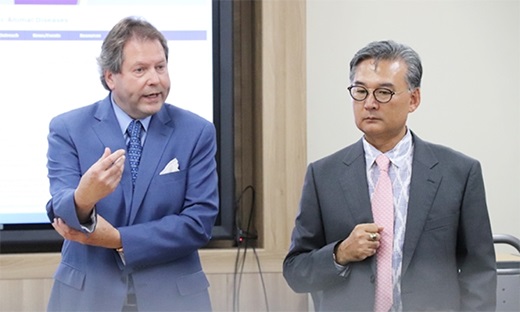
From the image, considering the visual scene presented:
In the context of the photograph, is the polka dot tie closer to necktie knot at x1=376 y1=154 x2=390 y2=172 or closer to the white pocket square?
the white pocket square

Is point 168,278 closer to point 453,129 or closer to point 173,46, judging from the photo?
point 173,46

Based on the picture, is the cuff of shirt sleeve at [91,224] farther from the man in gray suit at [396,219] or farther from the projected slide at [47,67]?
the projected slide at [47,67]

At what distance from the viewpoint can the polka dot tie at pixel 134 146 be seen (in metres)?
2.50

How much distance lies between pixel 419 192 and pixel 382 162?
13 centimetres

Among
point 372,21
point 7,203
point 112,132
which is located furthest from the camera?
point 372,21

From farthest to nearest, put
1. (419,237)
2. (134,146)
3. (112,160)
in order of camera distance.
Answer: (134,146)
(419,237)
(112,160)

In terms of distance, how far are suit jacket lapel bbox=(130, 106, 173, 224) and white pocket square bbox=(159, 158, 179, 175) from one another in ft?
0.09

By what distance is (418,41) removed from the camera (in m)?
3.79

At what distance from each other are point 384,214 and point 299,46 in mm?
1196

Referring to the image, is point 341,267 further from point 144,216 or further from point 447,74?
point 447,74

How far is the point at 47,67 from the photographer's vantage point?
133 inches

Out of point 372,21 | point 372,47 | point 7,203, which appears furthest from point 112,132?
point 372,21

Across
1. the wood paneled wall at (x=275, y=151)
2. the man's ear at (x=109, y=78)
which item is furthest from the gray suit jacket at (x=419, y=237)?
the wood paneled wall at (x=275, y=151)

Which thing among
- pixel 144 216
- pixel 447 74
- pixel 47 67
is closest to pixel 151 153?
pixel 144 216
